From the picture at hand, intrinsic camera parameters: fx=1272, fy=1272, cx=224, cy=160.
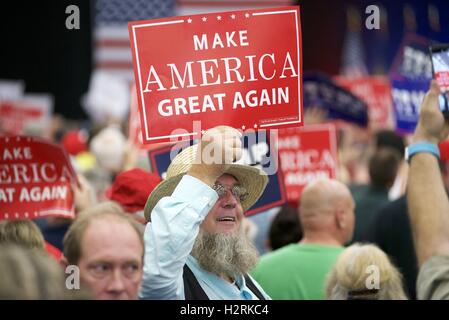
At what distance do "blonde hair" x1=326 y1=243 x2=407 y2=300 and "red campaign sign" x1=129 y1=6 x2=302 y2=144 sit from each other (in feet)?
2.87

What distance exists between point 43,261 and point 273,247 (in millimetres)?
5111

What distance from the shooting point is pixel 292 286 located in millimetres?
6508

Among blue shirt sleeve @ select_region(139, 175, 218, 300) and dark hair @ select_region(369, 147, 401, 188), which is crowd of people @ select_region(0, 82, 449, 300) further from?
dark hair @ select_region(369, 147, 401, 188)

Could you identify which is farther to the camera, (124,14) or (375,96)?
(124,14)

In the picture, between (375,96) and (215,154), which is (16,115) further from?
(215,154)

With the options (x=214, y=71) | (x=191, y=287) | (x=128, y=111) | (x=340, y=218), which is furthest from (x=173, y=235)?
(x=128, y=111)

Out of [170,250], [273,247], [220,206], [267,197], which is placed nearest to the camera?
[170,250]

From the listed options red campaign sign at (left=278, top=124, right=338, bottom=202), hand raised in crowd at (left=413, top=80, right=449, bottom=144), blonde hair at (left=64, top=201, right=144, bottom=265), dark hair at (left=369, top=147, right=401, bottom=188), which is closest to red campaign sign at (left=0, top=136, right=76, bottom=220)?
blonde hair at (left=64, top=201, right=144, bottom=265)

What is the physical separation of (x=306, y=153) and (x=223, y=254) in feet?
15.9

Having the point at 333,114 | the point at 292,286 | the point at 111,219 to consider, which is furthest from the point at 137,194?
the point at 333,114

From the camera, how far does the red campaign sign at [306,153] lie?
921 centimetres

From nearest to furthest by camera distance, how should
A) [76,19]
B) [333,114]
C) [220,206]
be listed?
[220,206] → [76,19] → [333,114]

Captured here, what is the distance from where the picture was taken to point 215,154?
426cm
